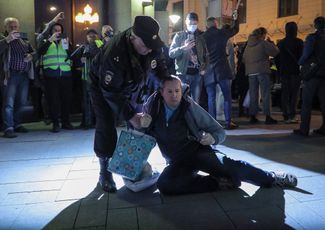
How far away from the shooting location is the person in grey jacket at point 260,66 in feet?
27.4

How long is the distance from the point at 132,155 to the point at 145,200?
0.44m

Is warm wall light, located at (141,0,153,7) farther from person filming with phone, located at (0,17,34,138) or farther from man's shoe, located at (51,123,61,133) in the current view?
man's shoe, located at (51,123,61,133)

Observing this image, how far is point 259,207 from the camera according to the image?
11.8 ft

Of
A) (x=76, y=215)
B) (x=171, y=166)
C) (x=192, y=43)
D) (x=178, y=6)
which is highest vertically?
(x=178, y=6)

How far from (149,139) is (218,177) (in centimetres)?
77

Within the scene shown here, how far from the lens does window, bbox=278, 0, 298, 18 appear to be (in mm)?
23062

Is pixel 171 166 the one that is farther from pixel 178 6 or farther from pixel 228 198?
pixel 178 6

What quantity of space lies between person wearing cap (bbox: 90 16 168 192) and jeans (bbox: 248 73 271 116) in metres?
4.69

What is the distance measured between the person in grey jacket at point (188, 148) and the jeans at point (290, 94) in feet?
16.0

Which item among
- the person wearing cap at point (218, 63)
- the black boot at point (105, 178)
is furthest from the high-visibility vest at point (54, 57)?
the black boot at point (105, 178)

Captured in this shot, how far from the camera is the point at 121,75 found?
3.69 meters

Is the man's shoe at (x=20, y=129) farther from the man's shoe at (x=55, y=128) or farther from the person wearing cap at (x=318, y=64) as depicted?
the person wearing cap at (x=318, y=64)

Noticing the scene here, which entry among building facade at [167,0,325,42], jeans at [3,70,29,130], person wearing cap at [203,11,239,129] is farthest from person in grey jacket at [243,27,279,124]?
building facade at [167,0,325,42]

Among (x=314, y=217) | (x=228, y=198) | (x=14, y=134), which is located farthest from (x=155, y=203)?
(x=14, y=134)
